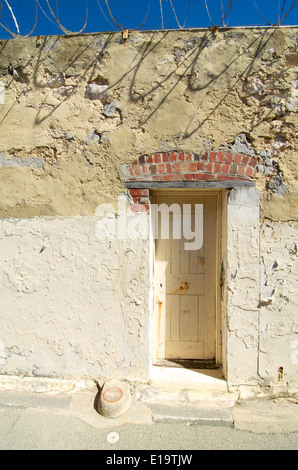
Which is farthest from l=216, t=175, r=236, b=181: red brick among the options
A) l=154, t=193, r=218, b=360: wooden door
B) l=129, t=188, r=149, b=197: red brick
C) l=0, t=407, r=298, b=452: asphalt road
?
l=0, t=407, r=298, b=452: asphalt road

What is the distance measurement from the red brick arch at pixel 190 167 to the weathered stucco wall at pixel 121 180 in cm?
7

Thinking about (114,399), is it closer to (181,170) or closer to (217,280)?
(217,280)

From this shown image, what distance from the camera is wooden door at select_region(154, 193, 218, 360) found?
347cm

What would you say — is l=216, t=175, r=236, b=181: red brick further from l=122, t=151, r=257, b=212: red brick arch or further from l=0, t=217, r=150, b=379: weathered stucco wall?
l=0, t=217, r=150, b=379: weathered stucco wall

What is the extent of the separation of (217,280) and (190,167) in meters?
1.24

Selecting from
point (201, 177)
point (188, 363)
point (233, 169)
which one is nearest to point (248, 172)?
point (233, 169)

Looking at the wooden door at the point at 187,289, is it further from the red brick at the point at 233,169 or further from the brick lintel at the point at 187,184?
the red brick at the point at 233,169

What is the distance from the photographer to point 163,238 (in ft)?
11.4

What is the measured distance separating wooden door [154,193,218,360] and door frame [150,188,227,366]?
16 millimetres

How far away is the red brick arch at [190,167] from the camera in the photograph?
3.07 metres

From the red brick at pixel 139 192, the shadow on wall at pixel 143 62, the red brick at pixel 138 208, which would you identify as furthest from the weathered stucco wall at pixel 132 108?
the red brick at pixel 138 208

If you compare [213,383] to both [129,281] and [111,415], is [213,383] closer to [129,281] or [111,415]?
[111,415]
